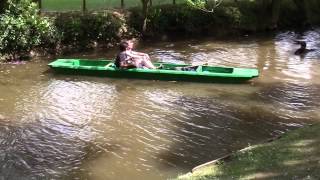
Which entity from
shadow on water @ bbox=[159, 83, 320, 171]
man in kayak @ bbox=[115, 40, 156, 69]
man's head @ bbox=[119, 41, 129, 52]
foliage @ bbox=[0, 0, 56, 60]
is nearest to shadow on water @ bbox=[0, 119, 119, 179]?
shadow on water @ bbox=[159, 83, 320, 171]

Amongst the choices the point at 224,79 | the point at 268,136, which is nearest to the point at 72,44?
the point at 224,79

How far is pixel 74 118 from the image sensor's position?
1265 centimetres

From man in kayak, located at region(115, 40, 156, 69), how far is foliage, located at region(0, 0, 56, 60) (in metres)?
4.06

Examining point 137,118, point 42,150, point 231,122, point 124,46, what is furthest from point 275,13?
point 42,150

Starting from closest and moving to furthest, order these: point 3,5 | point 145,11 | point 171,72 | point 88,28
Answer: point 171,72, point 3,5, point 88,28, point 145,11

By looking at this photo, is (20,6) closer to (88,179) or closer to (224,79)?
(224,79)

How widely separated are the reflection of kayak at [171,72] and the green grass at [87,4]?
19.0 ft

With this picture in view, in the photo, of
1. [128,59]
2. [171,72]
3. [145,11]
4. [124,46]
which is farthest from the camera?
[145,11]

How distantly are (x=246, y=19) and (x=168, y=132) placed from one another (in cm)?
1403

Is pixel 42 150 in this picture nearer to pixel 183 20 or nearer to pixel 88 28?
pixel 88 28

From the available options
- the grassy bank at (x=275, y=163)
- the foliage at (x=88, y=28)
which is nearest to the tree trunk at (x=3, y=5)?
the foliage at (x=88, y=28)

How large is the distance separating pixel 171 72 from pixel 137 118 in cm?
343

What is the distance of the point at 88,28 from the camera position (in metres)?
20.3

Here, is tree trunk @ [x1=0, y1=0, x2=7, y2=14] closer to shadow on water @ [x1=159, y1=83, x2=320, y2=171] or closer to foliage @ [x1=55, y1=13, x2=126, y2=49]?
foliage @ [x1=55, y1=13, x2=126, y2=49]
